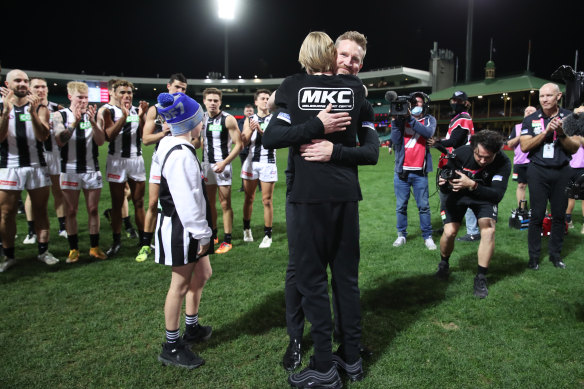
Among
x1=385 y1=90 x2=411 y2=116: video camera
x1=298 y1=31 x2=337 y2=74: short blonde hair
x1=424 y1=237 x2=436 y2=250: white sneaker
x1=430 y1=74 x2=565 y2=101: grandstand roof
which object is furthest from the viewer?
x1=430 y1=74 x2=565 y2=101: grandstand roof

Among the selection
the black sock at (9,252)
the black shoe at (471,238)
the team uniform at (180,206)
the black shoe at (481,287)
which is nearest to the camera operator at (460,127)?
the black shoe at (471,238)

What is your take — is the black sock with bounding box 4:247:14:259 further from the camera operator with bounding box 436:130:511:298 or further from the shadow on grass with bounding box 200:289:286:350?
the camera operator with bounding box 436:130:511:298

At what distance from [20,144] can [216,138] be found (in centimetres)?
237

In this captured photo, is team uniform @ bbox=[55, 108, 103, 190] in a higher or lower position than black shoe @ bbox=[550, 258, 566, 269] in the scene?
higher

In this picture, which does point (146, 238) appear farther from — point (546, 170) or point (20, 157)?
point (546, 170)

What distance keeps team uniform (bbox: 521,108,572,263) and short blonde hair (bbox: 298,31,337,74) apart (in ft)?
11.3

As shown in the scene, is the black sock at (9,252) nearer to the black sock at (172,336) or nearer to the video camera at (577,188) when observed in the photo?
the black sock at (172,336)

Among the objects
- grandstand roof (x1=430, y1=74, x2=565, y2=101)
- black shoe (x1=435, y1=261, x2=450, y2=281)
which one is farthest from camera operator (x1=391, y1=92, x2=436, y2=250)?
grandstand roof (x1=430, y1=74, x2=565, y2=101)

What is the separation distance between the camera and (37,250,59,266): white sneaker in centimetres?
473

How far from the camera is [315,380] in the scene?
233 centimetres

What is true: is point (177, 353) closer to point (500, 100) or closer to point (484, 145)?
point (484, 145)

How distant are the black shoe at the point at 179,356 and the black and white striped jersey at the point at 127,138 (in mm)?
3375

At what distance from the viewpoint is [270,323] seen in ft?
10.7

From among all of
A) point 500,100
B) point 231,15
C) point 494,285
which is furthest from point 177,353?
point 500,100
